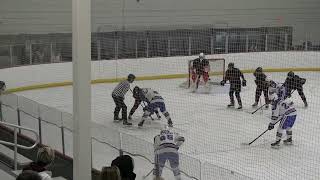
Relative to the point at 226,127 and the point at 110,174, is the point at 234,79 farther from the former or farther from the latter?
the point at 110,174

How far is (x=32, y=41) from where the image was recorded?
13016mm

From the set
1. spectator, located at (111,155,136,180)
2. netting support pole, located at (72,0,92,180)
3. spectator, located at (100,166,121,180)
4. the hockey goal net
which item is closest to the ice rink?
the hockey goal net

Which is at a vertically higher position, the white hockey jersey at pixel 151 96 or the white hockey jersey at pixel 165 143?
the white hockey jersey at pixel 151 96

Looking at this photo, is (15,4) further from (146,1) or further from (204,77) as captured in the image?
(204,77)

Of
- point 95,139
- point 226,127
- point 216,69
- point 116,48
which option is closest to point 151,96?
point 226,127

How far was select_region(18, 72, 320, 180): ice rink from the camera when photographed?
6.62 meters

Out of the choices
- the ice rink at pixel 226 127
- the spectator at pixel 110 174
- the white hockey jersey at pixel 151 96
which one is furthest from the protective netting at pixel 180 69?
the spectator at pixel 110 174

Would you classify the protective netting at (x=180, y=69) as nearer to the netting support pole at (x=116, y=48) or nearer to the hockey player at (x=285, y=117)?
the netting support pole at (x=116, y=48)

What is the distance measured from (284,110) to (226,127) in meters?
1.39

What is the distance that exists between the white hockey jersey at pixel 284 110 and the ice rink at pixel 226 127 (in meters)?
0.36

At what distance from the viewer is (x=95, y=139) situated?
5.79 meters

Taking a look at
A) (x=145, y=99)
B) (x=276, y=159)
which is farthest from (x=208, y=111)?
(x=276, y=159)

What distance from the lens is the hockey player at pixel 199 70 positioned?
11953mm

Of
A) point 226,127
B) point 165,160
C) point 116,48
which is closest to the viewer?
point 165,160
